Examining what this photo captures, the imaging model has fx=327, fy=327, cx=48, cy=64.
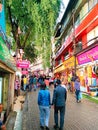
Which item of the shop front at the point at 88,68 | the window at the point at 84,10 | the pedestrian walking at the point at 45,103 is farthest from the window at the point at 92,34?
the pedestrian walking at the point at 45,103

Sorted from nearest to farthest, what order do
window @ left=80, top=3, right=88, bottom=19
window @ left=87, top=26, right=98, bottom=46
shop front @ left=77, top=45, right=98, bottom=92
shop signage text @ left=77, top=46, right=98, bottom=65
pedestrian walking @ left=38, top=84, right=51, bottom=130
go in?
pedestrian walking @ left=38, top=84, right=51, bottom=130 < shop signage text @ left=77, top=46, right=98, bottom=65 < shop front @ left=77, top=45, right=98, bottom=92 < window @ left=87, top=26, right=98, bottom=46 < window @ left=80, top=3, right=88, bottom=19

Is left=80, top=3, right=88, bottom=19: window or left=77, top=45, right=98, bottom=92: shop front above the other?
left=80, top=3, right=88, bottom=19: window

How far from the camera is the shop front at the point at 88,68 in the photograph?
1014 inches

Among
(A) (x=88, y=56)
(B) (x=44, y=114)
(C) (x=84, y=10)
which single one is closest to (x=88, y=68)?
(A) (x=88, y=56)

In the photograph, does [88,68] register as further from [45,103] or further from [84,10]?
[45,103]

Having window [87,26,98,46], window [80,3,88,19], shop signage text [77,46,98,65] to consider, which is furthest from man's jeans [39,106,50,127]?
window [80,3,88,19]

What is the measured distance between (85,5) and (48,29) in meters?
16.7

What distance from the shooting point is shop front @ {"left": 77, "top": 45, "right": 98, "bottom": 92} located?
2575 cm

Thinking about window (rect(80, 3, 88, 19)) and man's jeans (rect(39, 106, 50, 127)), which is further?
window (rect(80, 3, 88, 19))

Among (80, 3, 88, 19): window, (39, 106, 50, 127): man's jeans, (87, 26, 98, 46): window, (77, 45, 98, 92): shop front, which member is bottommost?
(39, 106, 50, 127): man's jeans

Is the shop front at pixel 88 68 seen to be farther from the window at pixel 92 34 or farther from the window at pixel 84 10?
the window at pixel 84 10

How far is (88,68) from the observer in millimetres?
27969

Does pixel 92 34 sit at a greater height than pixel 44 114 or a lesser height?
greater

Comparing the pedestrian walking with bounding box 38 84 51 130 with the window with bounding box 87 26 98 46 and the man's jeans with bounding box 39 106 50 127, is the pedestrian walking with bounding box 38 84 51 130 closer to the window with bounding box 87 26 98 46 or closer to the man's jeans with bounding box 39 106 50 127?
the man's jeans with bounding box 39 106 50 127
